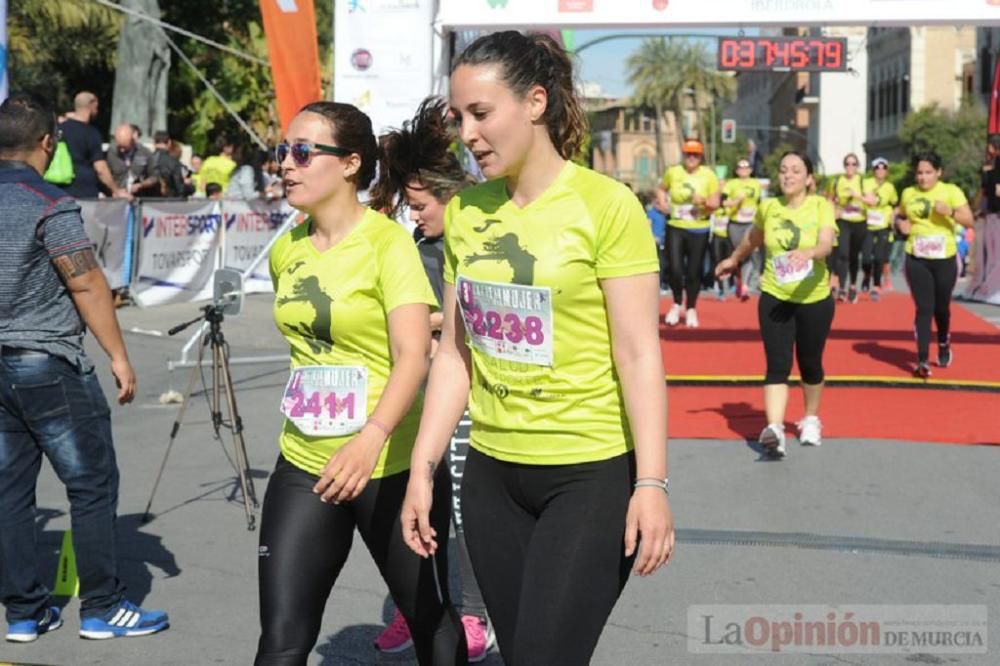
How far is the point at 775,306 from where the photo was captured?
29.6ft

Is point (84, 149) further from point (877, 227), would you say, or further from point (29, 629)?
point (877, 227)

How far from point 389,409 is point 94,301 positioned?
1887 mm

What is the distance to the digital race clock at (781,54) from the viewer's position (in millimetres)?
25266

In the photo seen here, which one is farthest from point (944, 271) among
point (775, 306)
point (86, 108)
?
point (86, 108)

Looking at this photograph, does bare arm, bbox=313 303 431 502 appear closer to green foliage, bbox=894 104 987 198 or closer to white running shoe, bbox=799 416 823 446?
white running shoe, bbox=799 416 823 446

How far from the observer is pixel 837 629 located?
5.54m

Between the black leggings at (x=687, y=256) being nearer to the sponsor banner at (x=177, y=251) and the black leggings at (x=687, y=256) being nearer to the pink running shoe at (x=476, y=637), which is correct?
the sponsor banner at (x=177, y=251)

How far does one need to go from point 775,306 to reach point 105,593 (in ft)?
16.1

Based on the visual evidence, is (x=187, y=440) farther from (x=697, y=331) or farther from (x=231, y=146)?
(x=231, y=146)

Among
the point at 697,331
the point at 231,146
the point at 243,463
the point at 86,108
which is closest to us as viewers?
the point at 243,463

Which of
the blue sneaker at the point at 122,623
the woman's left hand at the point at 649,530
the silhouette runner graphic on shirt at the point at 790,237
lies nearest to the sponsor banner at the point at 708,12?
the silhouette runner graphic on shirt at the point at 790,237

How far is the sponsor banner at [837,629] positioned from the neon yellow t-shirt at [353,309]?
1.95 metres

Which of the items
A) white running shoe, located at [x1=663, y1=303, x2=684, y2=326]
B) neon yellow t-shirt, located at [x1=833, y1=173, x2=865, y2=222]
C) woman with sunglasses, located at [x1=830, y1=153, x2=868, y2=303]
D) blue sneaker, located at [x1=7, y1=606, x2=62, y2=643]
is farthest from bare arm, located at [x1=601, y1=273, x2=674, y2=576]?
neon yellow t-shirt, located at [x1=833, y1=173, x2=865, y2=222]

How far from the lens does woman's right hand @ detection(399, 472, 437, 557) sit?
3547mm
